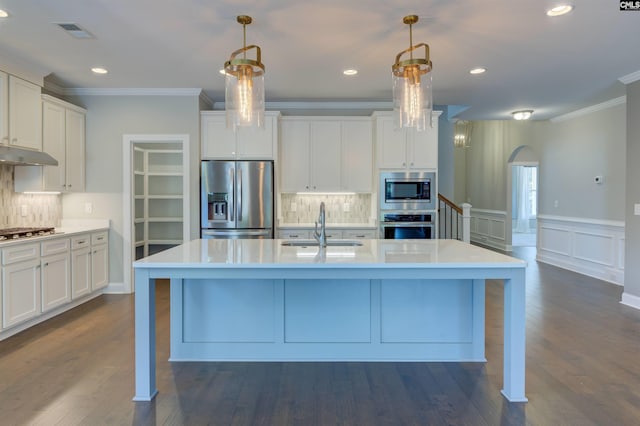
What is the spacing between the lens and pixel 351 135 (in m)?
5.47

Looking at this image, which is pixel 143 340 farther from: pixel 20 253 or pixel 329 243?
pixel 20 253

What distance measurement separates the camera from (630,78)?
4.48 meters

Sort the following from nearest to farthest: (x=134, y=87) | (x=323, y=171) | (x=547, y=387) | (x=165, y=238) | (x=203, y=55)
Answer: (x=547, y=387) → (x=203, y=55) → (x=134, y=87) → (x=323, y=171) → (x=165, y=238)

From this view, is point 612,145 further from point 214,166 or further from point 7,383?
point 7,383

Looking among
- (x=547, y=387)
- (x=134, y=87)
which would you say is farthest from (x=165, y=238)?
(x=547, y=387)

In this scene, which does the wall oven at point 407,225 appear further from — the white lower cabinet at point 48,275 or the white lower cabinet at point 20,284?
the white lower cabinet at point 20,284

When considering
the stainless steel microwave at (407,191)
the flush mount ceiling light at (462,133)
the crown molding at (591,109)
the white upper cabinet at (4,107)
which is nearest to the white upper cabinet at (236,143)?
the stainless steel microwave at (407,191)

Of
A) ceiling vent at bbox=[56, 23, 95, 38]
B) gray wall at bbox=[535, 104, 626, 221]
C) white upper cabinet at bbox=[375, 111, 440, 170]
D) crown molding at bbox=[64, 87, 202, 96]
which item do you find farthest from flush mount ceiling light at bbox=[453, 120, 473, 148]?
ceiling vent at bbox=[56, 23, 95, 38]

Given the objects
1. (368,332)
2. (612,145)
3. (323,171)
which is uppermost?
(612,145)

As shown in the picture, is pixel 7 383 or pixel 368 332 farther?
pixel 368 332

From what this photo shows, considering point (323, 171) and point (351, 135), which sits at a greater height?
point (351, 135)

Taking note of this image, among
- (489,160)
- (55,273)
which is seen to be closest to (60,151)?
(55,273)

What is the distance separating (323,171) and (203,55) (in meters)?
2.19

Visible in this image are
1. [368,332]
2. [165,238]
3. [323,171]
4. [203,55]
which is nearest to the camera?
[368,332]
